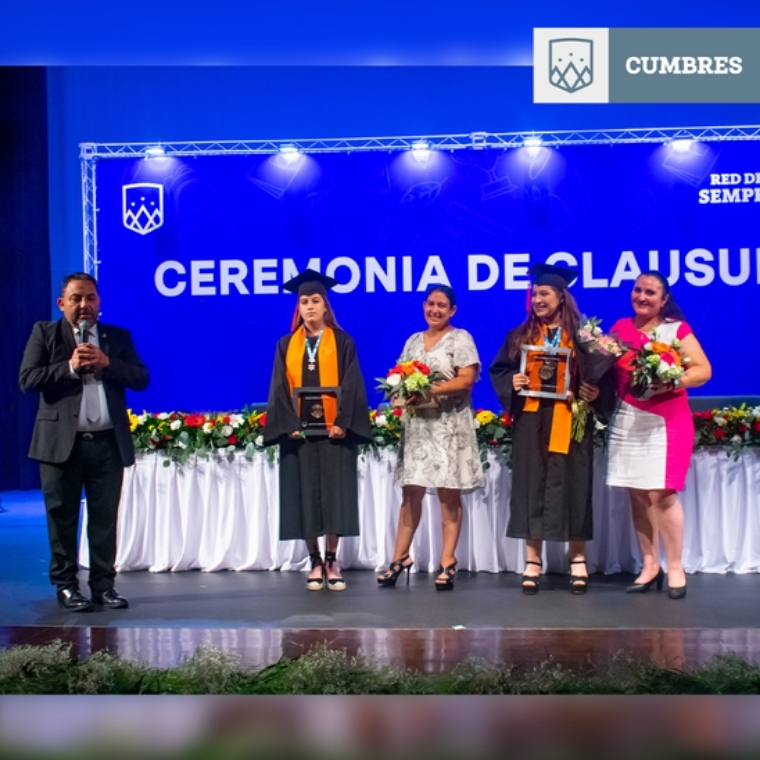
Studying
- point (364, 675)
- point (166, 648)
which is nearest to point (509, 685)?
point (364, 675)

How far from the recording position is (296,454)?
Result: 598 cm

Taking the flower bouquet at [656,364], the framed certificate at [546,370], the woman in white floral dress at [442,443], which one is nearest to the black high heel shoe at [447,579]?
the woman in white floral dress at [442,443]

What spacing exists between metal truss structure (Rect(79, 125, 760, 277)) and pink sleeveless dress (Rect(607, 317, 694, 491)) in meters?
3.14

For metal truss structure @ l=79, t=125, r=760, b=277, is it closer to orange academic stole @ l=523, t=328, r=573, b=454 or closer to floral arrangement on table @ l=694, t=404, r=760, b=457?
floral arrangement on table @ l=694, t=404, r=760, b=457

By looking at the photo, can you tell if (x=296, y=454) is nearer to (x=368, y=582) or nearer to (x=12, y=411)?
(x=368, y=582)

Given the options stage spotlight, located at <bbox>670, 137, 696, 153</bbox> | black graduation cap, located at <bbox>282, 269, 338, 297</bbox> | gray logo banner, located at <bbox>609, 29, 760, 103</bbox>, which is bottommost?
black graduation cap, located at <bbox>282, 269, 338, 297</bbox>

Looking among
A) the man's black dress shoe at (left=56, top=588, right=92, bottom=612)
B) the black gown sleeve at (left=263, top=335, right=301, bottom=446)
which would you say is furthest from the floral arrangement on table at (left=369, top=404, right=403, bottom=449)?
the man's black dress shoe at (left=56, top=588, right=92, bottom=612)

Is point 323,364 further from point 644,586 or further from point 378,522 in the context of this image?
point 644,586

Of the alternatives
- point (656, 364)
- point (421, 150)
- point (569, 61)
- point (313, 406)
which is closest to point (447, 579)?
point (313, 406)

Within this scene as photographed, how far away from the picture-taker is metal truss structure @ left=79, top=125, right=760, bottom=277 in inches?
335

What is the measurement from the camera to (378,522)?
21.1 ft

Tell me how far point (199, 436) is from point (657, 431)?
2567mm

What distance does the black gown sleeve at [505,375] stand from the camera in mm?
5918

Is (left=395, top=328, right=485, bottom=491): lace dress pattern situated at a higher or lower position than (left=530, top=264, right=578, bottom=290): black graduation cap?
lower
